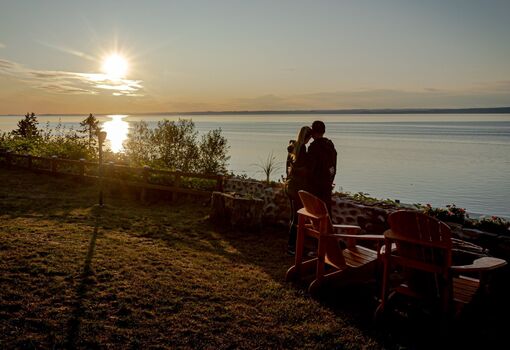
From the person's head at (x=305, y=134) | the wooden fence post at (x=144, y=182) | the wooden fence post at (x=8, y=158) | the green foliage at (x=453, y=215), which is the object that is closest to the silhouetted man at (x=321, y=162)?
the person's head at (x=305, y=134)

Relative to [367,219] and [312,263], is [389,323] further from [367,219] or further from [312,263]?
[367,219]

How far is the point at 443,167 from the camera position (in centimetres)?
3841

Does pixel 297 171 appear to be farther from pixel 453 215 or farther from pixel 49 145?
pixel 49 145

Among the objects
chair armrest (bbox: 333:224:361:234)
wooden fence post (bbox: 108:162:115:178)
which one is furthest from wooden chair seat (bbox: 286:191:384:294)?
wooden fence post (bbox: 108:162:115:178)

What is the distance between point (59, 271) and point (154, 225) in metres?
3.23

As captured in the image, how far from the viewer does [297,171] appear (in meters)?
6.64

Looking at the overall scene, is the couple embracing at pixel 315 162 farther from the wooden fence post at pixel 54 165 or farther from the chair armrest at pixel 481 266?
the wooden fence post at pixel 54 165

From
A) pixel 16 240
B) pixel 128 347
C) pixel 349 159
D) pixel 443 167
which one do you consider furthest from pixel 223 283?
pixel 349 159

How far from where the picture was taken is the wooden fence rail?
443 inches

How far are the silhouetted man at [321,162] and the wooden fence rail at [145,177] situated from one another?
4.65m

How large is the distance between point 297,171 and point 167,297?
2.87m

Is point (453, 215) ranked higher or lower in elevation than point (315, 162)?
lower

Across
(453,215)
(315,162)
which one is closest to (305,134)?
(315,162)

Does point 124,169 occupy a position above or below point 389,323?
above
